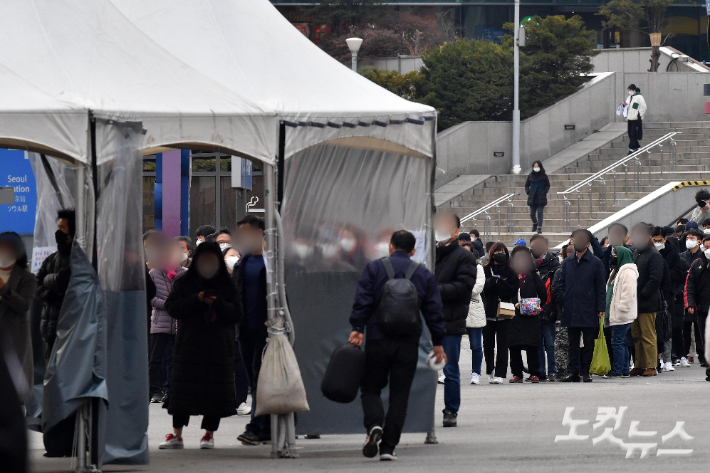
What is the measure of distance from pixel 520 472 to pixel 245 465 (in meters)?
2.03

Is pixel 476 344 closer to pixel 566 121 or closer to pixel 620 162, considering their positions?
pixel 620 162

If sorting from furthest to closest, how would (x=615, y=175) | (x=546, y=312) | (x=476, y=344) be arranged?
(x=615, y=175)
(x=546, y=312)
(x=476, y=344)

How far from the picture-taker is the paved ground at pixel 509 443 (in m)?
8.57

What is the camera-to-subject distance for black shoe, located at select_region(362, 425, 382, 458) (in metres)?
8.59

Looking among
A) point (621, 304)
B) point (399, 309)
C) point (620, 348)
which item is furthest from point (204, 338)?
point (620, 348)

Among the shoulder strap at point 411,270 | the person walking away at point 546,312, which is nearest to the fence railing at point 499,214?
the person walking away at point 546,312

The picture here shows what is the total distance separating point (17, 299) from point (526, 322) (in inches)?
302

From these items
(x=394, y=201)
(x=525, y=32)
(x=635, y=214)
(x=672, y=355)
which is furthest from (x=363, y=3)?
(x=394, y=201)

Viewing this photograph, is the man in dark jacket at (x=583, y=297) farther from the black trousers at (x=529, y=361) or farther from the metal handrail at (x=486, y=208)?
the metal handrail at (x=486, y=208)

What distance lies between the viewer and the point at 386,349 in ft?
28.3

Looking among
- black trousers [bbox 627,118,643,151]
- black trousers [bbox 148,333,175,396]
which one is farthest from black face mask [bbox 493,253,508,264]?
black trousers [bbox 627,118,643,151]

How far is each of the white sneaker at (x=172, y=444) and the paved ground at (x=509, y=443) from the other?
0.09 m

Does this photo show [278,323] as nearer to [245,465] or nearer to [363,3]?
[245,465]

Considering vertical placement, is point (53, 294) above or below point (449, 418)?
above
